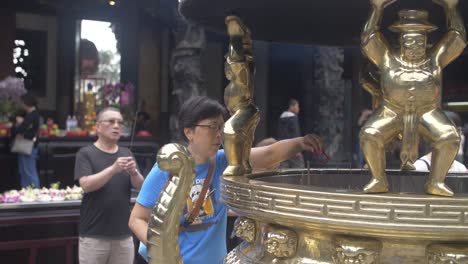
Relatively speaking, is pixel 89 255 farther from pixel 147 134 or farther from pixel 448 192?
pixel 147 134

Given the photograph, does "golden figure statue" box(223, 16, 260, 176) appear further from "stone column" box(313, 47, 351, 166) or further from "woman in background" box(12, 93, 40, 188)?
"stone column" box(313, 47, 351, 166)

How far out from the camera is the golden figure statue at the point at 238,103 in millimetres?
1452

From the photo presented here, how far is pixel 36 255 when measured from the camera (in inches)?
153

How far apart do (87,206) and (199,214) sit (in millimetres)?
1385

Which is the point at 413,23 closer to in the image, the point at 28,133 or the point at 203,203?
the point at 203,203

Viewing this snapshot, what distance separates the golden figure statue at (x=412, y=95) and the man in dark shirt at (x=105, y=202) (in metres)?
2.34

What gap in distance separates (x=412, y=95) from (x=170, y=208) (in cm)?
52

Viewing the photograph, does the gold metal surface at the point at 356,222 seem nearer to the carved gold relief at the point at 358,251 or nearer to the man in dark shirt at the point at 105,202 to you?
the carved gold relief at the point at 358,251

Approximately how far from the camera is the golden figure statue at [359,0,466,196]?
106 centimetres

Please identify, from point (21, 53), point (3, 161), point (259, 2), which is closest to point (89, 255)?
point (259, 2)

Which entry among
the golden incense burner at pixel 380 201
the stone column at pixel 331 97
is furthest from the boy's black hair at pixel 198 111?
the stone column at pixel 331 97

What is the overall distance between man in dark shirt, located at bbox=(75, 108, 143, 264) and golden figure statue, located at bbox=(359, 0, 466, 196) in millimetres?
2341

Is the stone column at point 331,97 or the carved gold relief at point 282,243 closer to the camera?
the carved gold relief at point 282,243

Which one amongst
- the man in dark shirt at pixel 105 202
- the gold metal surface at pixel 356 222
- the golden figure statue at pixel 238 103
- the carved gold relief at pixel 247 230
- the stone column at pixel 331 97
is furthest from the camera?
the stone column at pixel 331 97
